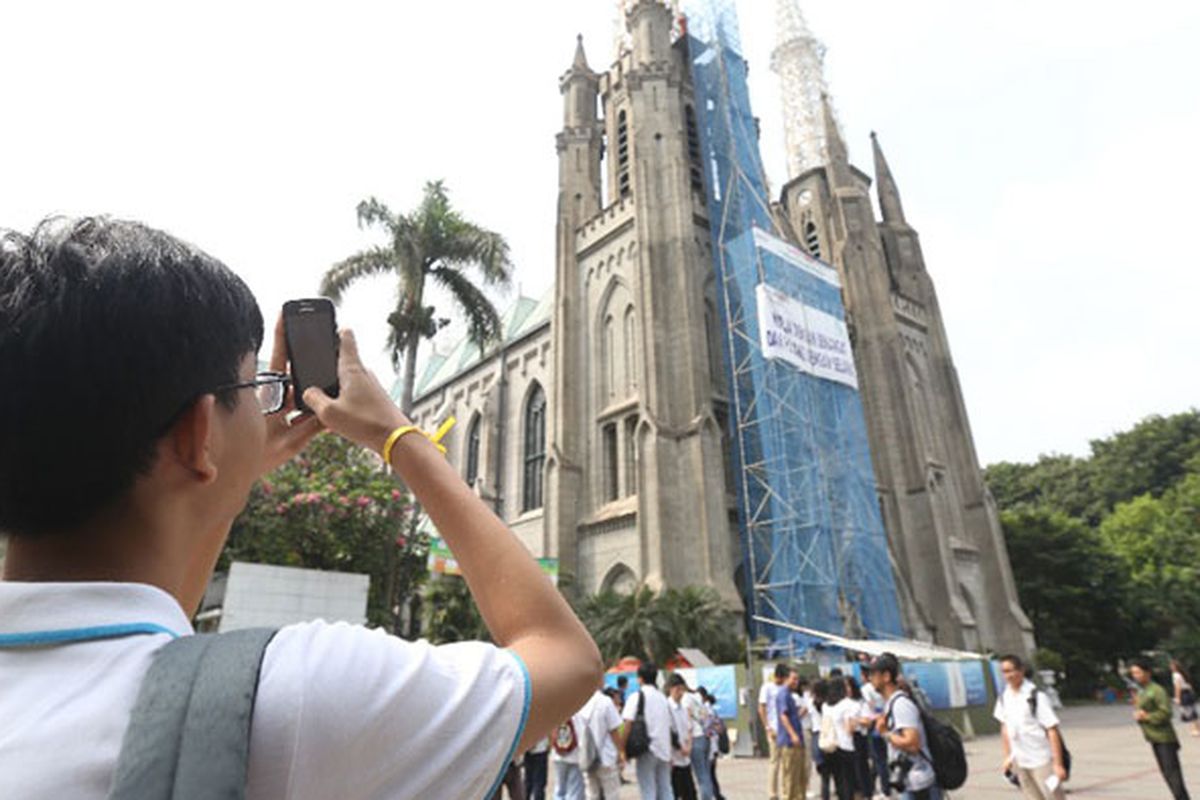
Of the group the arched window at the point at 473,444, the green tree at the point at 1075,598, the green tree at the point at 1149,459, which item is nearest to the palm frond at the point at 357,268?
the arched window at the point at 473,444

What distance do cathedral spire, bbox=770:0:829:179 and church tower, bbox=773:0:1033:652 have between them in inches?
6.8

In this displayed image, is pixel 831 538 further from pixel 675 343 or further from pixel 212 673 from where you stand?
pixel 212 673

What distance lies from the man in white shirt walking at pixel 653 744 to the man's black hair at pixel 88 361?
271 inches

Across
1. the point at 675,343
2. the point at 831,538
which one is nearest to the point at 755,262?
the point at 675,343

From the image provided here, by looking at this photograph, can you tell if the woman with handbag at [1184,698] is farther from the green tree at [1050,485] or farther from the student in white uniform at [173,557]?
the green tree at [1050,485]

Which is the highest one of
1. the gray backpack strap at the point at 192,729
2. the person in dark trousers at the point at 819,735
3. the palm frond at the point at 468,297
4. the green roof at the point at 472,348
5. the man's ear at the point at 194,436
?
the green roof at the point at 472,348

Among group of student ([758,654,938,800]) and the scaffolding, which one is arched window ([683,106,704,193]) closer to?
the scaffolding

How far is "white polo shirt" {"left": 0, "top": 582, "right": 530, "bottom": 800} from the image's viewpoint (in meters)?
0.61

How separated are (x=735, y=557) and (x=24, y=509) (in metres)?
24.3

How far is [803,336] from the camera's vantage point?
25.2 m

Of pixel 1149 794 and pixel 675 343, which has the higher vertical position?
pixel 675 343

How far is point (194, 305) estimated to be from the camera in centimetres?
91

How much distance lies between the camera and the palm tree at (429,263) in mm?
16453

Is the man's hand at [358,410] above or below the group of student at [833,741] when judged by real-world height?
above
